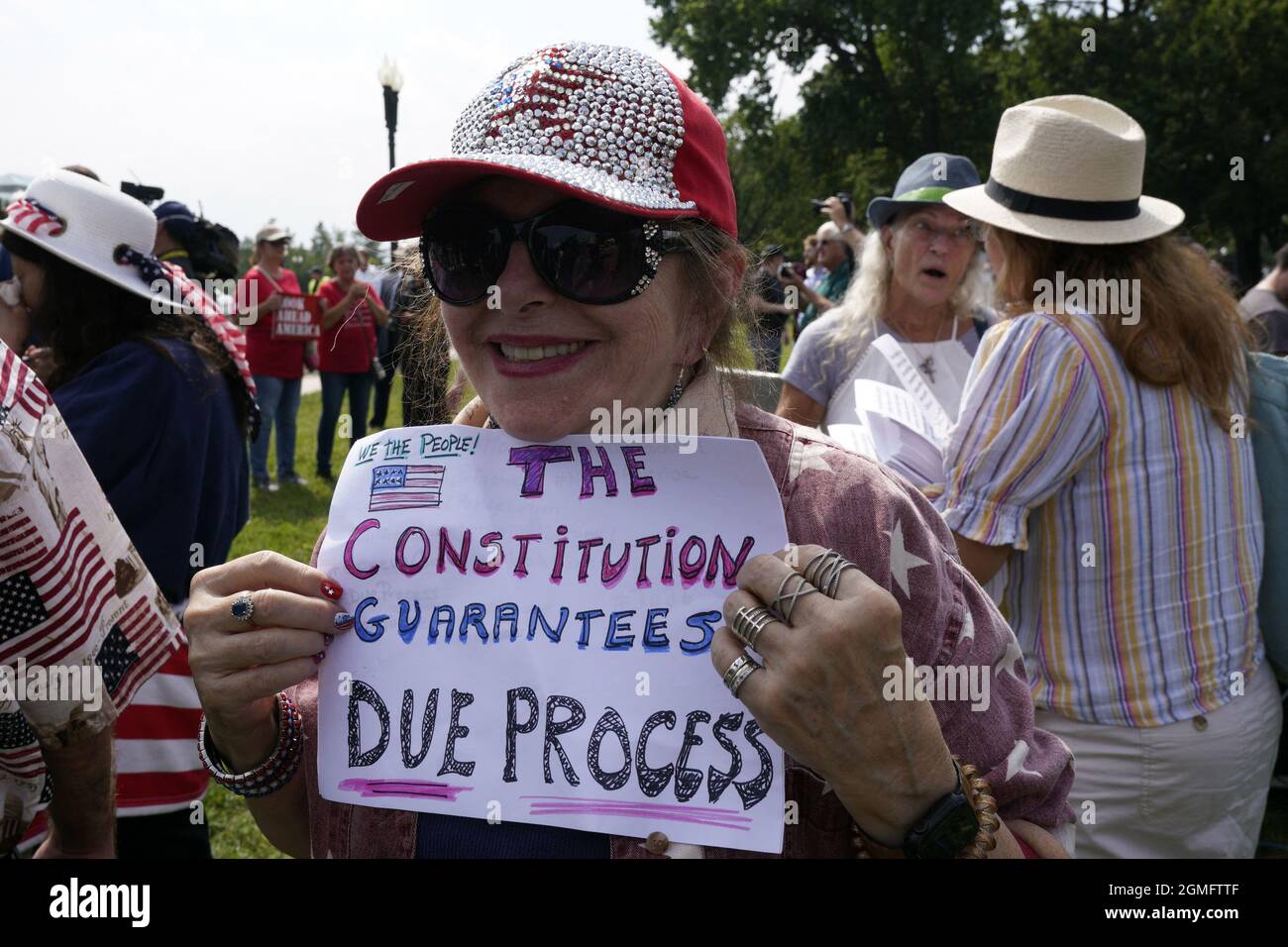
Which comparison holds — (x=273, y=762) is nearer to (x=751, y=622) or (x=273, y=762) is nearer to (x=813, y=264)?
(x=751, y=622)

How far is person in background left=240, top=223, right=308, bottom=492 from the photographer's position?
30.9 feet

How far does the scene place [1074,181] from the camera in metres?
2.51

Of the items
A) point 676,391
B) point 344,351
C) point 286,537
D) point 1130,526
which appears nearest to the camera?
point 676,391

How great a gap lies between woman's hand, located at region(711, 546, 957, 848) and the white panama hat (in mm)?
2435

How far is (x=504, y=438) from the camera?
4.78 ft

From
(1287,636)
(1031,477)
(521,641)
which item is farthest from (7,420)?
(1287,636)

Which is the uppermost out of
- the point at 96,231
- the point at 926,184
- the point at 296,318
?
the point at 296,318

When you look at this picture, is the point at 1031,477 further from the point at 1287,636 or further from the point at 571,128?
the point at 571,128

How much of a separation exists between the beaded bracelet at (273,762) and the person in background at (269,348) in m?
8.20

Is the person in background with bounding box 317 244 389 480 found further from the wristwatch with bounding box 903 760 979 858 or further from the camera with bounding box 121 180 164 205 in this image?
the wristwatch with bounding box 903 760 979 858

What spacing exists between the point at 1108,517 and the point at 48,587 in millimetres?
2105

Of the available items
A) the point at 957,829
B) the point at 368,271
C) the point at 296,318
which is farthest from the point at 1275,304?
the point at 368,271

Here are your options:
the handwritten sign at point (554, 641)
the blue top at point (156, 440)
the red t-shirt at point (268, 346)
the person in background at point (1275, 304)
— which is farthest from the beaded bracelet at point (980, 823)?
the red t-shirt at point (268, 346)

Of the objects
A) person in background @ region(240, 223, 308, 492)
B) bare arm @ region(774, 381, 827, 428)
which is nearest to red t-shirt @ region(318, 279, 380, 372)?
person in background @ region(240, 223, 308, 492)
